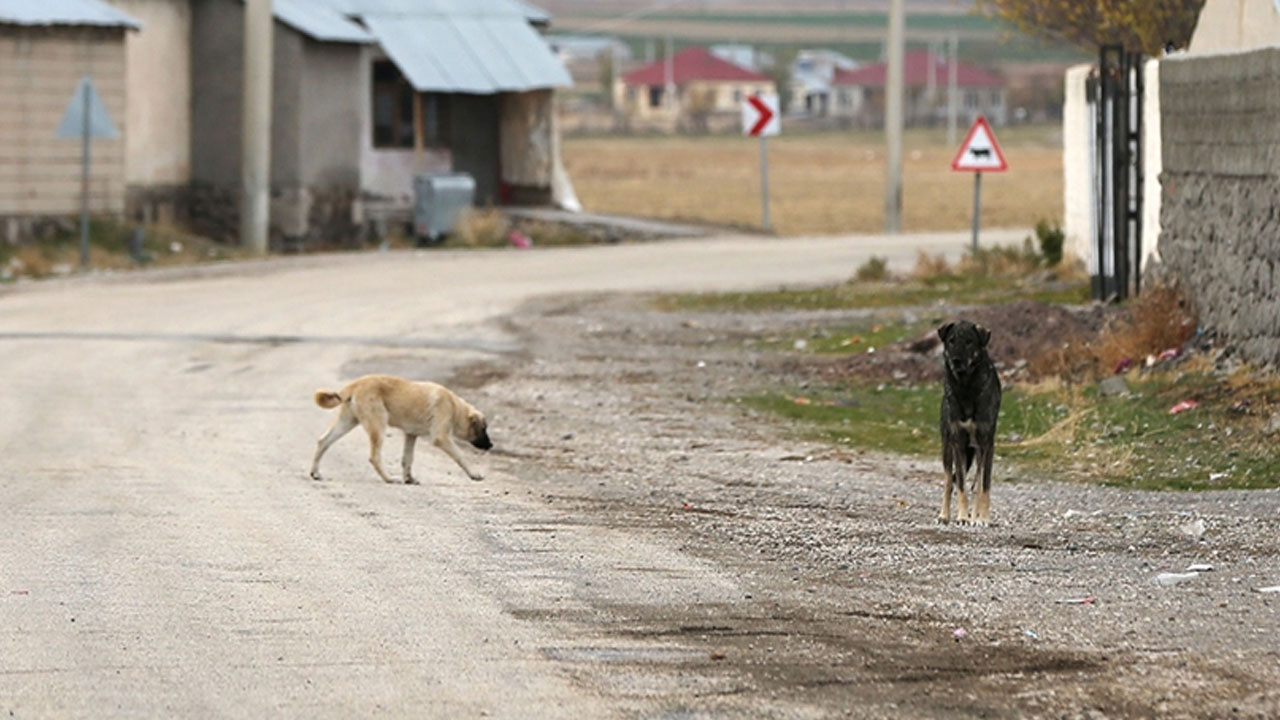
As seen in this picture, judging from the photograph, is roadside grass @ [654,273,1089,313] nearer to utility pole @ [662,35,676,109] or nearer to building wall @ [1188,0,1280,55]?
building wall @ [1188,0,1280,55]

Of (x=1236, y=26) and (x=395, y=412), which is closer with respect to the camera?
(x=395, y=412)

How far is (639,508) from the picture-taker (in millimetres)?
12344

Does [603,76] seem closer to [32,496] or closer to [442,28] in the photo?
[442,28]

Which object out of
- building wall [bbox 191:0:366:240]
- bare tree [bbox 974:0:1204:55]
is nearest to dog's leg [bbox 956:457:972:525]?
bare tree [bbox 974:0:1204:55]

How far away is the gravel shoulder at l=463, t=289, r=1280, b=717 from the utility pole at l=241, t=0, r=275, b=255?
693 inches

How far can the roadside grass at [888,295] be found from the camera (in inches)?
971

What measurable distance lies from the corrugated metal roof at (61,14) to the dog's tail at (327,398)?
18994 mm

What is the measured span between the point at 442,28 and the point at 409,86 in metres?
1.29

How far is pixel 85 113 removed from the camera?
29.0 m

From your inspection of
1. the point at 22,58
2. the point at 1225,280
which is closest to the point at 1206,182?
the point at 1225,280

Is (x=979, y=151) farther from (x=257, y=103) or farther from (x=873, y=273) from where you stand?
(x=257, y=103)

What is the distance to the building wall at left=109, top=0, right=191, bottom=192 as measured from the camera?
3594 centimetres

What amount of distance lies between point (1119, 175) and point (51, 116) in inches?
664

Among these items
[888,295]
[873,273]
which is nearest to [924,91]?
[873,273]
